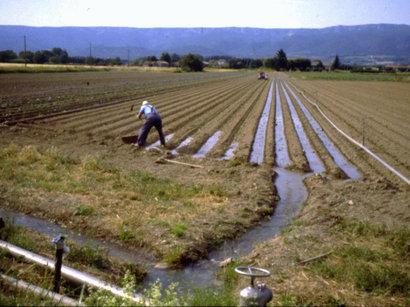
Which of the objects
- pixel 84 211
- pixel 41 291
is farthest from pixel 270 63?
pixel 41 291

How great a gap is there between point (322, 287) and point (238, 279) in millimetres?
1094

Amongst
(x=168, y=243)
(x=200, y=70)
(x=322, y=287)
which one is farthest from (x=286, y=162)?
(x=200, y=70)

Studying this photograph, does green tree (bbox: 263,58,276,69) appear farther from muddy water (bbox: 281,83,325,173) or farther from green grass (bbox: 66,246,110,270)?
green grass (bbox: 66,246,110,270)

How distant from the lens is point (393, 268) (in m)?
6.22

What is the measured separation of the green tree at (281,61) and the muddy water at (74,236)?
128 meters

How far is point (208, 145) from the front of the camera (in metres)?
16.1

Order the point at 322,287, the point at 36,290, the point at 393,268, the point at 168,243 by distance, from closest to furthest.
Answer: the point at 36,290, the point at 322,287, the point at 393,268, the point at 168,243

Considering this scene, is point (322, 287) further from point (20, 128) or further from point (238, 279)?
point (20, 128)

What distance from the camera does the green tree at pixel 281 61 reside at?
131875 mm

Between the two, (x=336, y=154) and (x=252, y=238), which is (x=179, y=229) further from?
(x=336, y=154)

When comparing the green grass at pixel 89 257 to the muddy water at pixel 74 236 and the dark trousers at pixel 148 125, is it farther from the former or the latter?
the dark trousers at pixel 148 125

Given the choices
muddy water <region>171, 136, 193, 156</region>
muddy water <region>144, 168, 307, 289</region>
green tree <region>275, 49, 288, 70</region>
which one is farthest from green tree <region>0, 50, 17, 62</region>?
muddy water <region>144, 168, 307, 289</region>

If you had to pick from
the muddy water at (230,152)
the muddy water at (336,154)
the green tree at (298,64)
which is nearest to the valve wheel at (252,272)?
the muddy water at (336,154)

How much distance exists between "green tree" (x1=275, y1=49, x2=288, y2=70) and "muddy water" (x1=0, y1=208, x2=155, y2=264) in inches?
5048
